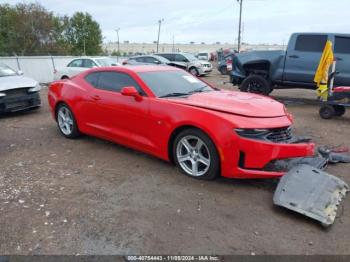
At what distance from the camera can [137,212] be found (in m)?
3.81

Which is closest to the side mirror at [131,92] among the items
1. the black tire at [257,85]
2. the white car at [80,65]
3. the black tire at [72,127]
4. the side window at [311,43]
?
the black tire at [72,127]

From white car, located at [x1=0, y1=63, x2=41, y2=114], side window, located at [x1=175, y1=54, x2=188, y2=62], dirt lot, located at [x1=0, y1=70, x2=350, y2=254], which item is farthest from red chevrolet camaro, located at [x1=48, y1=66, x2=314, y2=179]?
side window, located at [x1=175, y1=54, x2=188, y2=62]

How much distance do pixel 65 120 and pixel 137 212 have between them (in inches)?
139

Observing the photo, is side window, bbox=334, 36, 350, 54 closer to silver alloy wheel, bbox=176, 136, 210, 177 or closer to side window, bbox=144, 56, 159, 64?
silver alloy wheel, bbox=176, 136, 210, 177

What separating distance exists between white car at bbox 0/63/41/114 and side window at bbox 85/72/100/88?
3.47m

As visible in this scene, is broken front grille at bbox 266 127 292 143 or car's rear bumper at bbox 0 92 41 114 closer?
broken front grille at bbox 266 127 292 143

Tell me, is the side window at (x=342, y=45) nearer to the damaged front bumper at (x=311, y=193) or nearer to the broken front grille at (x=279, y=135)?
the broken front grille at (x=279, y=135)

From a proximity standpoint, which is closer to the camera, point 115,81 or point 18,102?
point 115,81

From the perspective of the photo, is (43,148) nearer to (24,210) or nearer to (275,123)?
(24,210)

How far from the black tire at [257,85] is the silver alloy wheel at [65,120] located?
6.21m

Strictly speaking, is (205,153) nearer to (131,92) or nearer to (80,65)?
(131,92)

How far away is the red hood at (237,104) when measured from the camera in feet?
14.5

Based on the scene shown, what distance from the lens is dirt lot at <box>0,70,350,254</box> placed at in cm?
321

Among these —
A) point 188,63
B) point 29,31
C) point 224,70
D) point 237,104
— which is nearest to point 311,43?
point 237,104
